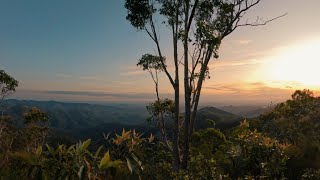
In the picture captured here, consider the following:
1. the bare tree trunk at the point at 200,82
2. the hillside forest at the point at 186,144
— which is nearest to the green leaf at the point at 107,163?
the hillside forest at the point at 186,144

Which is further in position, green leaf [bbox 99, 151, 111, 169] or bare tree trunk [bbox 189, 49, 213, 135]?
bare tree trunk [bbox 189, 49, 213, 135]

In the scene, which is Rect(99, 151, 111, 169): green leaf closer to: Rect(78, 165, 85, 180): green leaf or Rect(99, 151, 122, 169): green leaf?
Rect(99, 151, 122, 169): green leaf

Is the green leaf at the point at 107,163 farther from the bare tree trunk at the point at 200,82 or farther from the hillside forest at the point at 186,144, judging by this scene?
the bare tree trunk at the point at 200,82

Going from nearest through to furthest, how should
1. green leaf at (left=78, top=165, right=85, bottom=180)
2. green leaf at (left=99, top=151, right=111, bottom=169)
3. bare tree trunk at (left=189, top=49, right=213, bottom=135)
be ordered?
green leaf at (left=78, top=165, right=85, bottom=180) < green leaf at (left=99, top=151, right=111, bottom=169) < bare tree trunk at (left=189, top=49, right=213, bottom=135)

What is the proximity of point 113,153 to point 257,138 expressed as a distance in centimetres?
338

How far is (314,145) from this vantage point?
14195 millimetres

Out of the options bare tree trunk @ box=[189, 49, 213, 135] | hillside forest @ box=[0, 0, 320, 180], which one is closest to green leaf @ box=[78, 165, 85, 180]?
hillside forest @ box=[0, 0, 320, 180]

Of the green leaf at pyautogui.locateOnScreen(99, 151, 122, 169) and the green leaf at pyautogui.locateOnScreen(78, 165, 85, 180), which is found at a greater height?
the green leaf at pyautogui.locateOnScreen(99, 151, 122, 169)

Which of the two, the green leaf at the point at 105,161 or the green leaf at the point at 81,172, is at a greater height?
the green leaf at the point at 105,161

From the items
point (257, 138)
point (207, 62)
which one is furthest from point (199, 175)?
point (207, 62)

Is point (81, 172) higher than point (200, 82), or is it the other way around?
point (200, 82)

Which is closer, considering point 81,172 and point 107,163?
point 81,172

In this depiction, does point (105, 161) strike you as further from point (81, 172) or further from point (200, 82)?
point (200, 82)

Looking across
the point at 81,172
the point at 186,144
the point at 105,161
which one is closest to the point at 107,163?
the point at 105,161
